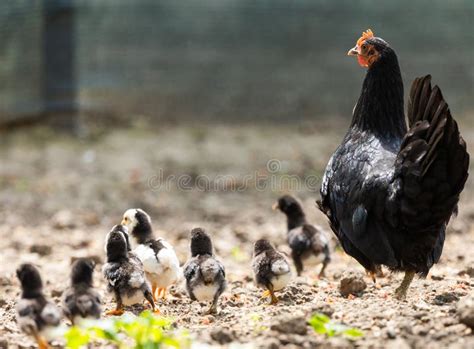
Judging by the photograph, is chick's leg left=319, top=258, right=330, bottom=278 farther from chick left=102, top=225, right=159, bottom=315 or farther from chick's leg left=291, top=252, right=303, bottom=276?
chick left=102, top=225, right=159, bottom=315

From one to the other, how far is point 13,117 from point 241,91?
12.4ft

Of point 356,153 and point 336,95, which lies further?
point 336,95

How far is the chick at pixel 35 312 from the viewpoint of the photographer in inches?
183

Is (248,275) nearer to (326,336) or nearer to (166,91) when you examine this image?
(326,336)

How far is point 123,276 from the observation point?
5730mm

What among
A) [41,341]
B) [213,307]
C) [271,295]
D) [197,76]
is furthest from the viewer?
[197,76]

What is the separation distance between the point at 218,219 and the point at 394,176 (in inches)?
174

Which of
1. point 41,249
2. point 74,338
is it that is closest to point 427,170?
point 74,338

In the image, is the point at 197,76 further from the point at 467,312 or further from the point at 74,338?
the point at 74,338

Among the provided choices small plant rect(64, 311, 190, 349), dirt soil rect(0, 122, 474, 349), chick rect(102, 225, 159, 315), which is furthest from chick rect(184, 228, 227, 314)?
small plant rect(64, 311, 190, 349)

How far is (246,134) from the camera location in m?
13.1

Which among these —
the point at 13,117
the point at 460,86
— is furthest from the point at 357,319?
the point at 460,86

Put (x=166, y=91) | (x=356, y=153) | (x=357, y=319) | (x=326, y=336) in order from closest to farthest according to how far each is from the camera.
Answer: (x=326, y=336) < (x=357, y=319) < (x=356, y=153) < (x=166, y=91)

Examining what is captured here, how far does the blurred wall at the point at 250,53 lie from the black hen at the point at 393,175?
736cm
